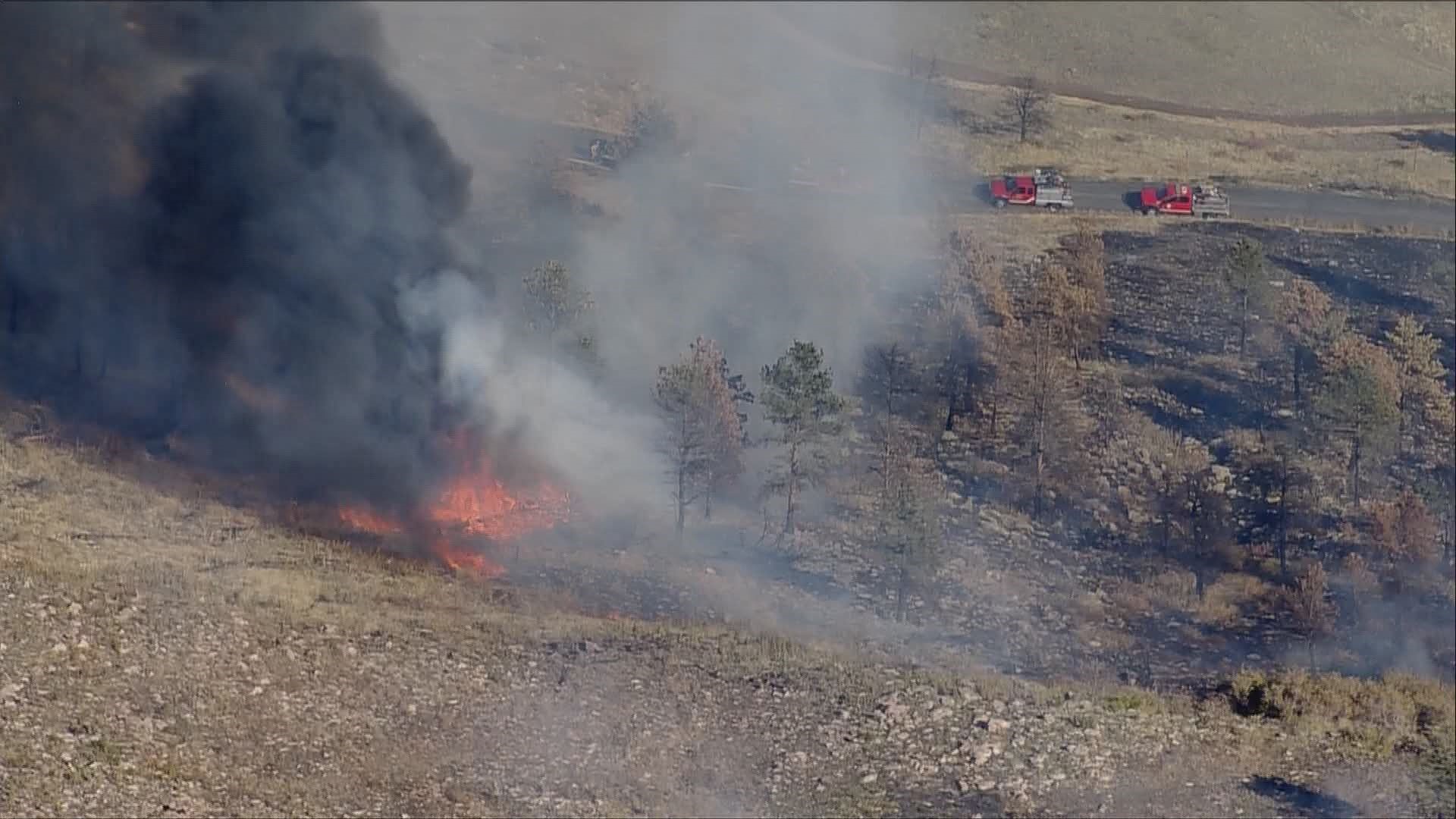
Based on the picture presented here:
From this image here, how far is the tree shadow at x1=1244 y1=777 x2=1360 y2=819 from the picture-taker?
77.3 ft

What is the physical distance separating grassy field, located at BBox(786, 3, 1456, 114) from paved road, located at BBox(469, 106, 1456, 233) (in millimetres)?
12379

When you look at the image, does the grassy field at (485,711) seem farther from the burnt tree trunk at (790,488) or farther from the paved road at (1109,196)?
the paved road at (1109,196)

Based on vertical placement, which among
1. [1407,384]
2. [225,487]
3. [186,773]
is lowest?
[186,773]

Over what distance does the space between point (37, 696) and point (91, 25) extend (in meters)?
26.4

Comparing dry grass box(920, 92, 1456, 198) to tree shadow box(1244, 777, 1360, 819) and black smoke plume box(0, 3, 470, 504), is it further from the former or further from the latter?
tree shadow box(1244, 777, 1360, 819)

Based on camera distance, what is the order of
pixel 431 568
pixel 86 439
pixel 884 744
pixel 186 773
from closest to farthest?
pixel 186 773, pixel 884 744, pixel 431 568, pixel 86 439

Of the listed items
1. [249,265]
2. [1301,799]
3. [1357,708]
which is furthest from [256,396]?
[1357,708]

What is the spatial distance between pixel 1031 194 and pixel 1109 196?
4259 mm

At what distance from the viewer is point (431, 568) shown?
90.7 feet

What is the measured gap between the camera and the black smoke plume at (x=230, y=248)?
31.6 meters

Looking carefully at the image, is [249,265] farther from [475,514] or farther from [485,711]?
[485,711]

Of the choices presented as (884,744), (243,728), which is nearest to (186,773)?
(243,728)

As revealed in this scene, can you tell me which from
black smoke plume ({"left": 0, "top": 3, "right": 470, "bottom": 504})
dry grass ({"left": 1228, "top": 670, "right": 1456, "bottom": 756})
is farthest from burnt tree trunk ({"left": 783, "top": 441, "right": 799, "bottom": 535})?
dry grass ({"left": 1228, "top": 670, "right": 1456, "bottom": 756})

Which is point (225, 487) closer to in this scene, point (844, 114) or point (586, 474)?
point (586, 474)
